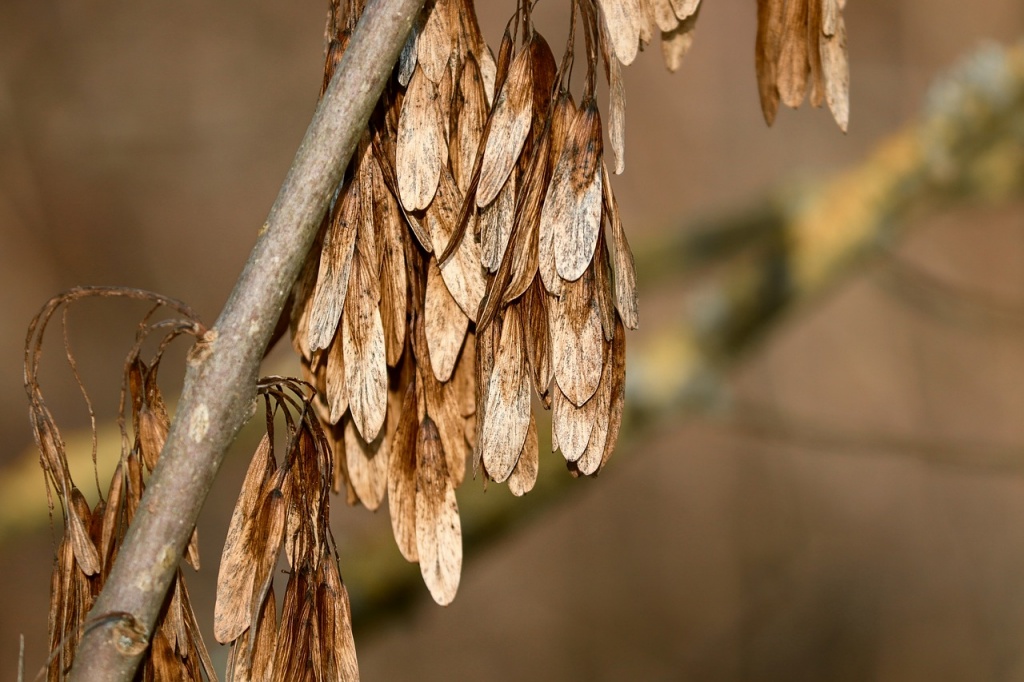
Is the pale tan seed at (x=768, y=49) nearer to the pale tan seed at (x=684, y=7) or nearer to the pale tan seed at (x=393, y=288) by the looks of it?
the pale tan seed at (x=684, y=7)

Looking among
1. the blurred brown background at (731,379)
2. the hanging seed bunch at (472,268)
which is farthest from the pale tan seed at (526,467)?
the blurred brown background at (731,379)

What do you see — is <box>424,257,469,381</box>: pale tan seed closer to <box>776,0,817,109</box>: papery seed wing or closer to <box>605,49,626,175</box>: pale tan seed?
<box>605,49,626,175</box>: pale tan seed

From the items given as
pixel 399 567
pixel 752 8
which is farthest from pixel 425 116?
pixel 752 8

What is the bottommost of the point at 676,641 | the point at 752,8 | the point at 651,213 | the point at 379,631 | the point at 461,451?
the point at 676,641

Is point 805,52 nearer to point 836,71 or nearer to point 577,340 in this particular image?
point 836,71

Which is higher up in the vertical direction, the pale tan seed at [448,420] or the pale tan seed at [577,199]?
the pale tan seed at [577,199]

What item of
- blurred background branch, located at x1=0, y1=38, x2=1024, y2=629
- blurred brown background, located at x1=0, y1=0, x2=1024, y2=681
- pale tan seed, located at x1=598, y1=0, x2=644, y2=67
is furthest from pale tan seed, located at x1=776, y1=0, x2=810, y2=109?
blurred brown background, located at x1=0, y1=0, x2=1024, y2=681

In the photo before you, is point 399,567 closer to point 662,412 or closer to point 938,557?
point 662,412

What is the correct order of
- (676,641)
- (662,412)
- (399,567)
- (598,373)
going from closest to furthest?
(598,373)
(399,567)
(662,412)
(676,641)
